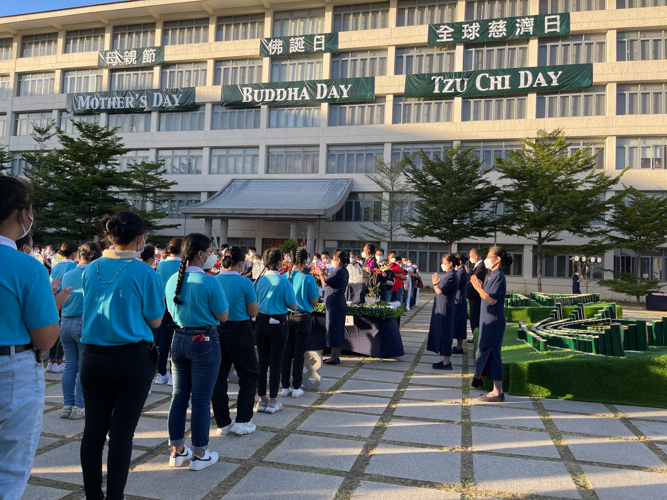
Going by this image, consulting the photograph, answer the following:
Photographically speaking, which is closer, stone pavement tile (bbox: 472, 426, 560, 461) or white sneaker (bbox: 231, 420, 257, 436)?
stone pavement tile (bbox: 472, 426, 560, 461)

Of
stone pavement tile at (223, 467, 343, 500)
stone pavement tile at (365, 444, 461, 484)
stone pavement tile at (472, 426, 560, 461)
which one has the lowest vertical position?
stone pavement tile at (223, 467, 343, 500)

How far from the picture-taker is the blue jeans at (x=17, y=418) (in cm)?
195

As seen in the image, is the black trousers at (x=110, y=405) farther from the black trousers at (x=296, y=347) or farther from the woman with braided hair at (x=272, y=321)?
the black trousers at (x=296, y=347)

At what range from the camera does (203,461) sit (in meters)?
3.60

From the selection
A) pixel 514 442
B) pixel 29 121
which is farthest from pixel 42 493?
pixel 29 121

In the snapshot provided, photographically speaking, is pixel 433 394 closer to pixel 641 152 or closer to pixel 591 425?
pixel 591 425

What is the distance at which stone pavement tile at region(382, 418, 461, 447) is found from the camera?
170 inches

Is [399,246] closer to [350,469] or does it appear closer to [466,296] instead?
[466,296]

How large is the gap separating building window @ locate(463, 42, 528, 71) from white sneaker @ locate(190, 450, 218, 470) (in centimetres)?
2726

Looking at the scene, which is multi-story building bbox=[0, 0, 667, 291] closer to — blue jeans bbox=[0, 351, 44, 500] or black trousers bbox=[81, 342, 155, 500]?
black trousers bbox=[81, 342, 155, 500]

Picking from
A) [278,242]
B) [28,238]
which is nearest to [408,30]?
[278,242]

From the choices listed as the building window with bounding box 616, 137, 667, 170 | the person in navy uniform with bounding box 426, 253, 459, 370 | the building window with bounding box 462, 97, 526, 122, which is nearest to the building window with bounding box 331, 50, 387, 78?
the building window with bounding box 462, 97, 526, 122

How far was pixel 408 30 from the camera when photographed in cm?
2747

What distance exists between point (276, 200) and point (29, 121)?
20759mm
